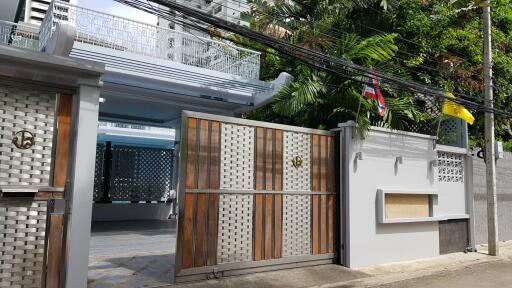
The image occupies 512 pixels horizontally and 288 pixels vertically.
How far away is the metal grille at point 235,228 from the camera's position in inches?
249

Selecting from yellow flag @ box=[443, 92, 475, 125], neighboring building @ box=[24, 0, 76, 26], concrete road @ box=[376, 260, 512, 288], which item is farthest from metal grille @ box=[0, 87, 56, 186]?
neighboring building @ box=[24, 0, 76, 26]

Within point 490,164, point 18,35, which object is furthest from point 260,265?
point 18,35

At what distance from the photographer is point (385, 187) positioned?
8.08 metres

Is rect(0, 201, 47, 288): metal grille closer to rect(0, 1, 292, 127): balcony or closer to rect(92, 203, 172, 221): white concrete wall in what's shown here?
rect(0, 1, 292, 127): balcony

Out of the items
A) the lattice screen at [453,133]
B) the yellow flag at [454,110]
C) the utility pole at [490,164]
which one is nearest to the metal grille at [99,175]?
the lattice screen at [453,133]

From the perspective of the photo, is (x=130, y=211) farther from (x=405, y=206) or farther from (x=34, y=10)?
(x=405, y=206)

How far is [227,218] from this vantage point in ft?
21.0

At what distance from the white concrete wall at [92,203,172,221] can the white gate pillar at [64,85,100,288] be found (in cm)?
891

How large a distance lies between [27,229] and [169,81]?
5.93 meters

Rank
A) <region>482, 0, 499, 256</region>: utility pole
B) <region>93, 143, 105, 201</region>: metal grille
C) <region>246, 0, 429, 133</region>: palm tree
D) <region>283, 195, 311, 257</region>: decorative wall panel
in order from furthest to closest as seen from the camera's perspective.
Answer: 1. <region>93, 143, 105, 201</region>: metal grille
2. <region>482, 0, 499, 256</region>: utility pole
3. <region>246, 0, 429, 133</region>: palm tree
4. <region>283, 195, 311, 257</region>: decorative wall panel

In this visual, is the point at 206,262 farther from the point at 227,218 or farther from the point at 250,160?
the point at 250,160

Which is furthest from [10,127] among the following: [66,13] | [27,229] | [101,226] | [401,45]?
[401,45]

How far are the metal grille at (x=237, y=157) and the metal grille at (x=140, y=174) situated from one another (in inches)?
316

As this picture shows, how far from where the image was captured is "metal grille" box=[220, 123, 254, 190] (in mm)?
6477
